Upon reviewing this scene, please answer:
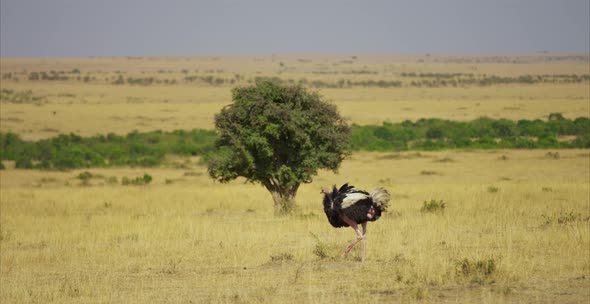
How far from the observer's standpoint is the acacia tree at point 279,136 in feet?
68.2

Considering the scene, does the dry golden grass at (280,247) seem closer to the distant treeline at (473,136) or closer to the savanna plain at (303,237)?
the savanna plain at (303,237)

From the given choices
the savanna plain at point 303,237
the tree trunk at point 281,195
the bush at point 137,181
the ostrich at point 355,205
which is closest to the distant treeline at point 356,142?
the savanna plain at point 303,237

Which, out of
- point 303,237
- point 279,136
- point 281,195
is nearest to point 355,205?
point 303,237

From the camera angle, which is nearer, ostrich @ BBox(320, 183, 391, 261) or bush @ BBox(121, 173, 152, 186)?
ostrich @ BBox(320, 183, 391, 261)

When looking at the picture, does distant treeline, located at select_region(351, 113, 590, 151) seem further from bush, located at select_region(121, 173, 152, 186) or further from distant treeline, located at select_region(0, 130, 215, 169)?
bush, located at select_region(121, 173, 152, 186)

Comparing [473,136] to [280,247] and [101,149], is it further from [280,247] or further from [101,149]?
[280,247]

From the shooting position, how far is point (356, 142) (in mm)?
50938

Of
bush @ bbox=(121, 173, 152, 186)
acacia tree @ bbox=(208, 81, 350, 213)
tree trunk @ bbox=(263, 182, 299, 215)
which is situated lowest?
bush @ bbox=(121, 173, 152, 186)

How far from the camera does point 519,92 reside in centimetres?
10512

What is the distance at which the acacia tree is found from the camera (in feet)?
68.2

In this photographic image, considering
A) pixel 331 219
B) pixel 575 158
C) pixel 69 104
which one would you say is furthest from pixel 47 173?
pixel 69 104

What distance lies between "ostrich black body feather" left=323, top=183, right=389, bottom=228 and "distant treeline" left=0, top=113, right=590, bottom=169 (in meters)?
26.7

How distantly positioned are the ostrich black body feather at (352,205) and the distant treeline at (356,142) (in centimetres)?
2671

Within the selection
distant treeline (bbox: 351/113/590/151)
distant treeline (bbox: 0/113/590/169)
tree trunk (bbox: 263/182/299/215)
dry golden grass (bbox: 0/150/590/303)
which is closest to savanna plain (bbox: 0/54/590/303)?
dry golden grass (bbox: 0/150/590/303)
